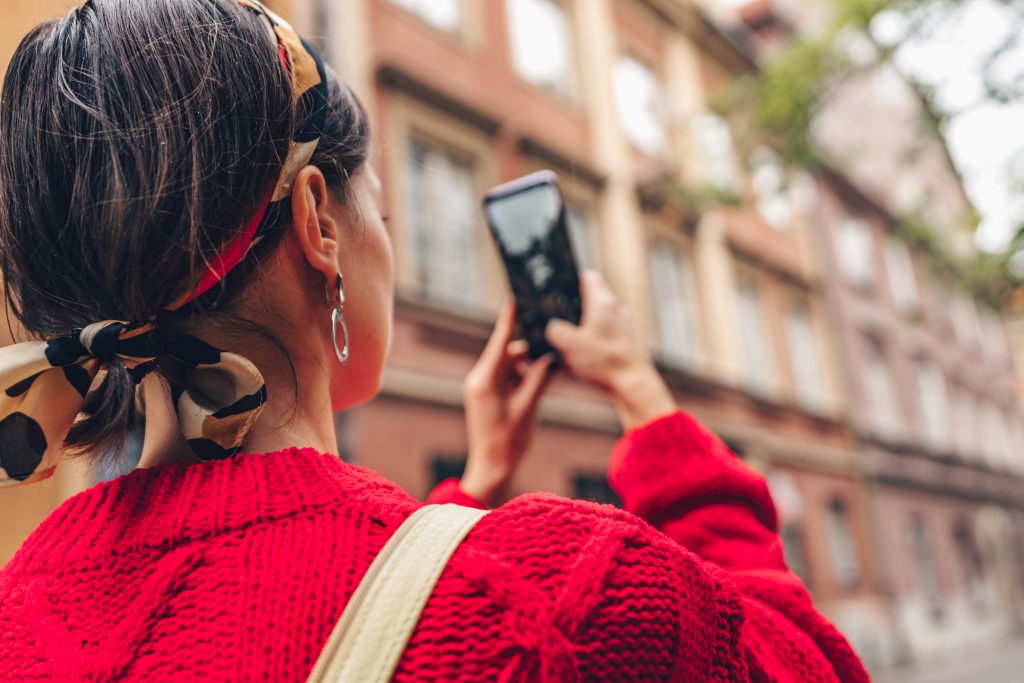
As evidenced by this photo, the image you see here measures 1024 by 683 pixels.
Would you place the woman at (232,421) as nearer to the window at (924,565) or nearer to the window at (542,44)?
the window at (542,44)

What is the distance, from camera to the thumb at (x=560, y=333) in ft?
4.95

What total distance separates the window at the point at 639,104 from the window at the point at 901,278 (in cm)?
915

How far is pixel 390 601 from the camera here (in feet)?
2.39

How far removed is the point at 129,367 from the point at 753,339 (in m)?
14.5

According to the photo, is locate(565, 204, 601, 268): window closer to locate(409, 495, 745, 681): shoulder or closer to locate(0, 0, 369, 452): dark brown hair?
locate(0, 0, 369, 452): dark brown hair

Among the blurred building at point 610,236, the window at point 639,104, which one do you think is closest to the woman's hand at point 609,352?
the blurred building at point 610,236

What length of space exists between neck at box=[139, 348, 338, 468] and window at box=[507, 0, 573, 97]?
405 inches

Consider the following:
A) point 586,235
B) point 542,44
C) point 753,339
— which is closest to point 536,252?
point 586,235

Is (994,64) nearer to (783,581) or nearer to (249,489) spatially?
(783,581)

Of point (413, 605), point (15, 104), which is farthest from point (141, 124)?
point (413, 605)

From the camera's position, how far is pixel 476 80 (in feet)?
33.0

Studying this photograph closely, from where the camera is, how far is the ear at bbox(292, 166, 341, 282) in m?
0.94

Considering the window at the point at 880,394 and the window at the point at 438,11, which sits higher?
the window at the point at 438,11

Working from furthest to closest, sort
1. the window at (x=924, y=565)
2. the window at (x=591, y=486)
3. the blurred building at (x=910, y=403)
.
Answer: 1. the window at (x=924, y=565)
2. the blurred building at (x=910, y=403)
3. the window at (x=591, y=486)
